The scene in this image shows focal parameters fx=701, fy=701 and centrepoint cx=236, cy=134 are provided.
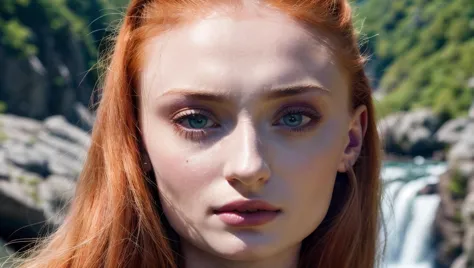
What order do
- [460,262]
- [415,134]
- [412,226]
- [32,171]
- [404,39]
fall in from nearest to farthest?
[32,171] → [460,262] → [412,226] → [415,134] → [404,39]

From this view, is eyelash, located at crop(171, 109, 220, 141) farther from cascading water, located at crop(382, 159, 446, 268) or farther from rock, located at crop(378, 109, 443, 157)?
rock, located at crop(378, 109, 443, 157)

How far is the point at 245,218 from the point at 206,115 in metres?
0.14

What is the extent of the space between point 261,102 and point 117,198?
0.26 meters

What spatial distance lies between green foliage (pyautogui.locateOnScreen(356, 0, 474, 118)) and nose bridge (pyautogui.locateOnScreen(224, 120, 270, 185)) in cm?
1790

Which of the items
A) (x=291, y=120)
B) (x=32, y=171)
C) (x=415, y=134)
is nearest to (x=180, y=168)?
(x=291, y=120)

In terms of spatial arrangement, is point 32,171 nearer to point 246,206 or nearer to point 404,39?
point 246,206

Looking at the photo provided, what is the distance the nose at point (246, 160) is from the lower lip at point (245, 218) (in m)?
0.04

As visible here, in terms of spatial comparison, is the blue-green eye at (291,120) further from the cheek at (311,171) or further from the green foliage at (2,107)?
the green foliage at (2,107)

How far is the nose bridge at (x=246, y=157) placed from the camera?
2.88 ft

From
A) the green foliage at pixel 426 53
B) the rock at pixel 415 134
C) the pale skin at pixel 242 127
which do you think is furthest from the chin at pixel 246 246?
the green foliage at pixel 426 53

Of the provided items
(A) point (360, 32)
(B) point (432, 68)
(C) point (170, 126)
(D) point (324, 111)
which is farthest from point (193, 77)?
(B) point (432, 68)

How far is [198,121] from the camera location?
93 cm

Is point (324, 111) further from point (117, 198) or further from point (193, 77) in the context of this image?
point (117, 198)

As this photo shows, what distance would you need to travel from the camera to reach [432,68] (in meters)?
26.3
